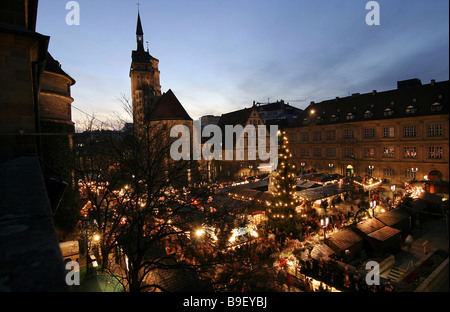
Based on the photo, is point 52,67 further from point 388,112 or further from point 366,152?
point 388,112

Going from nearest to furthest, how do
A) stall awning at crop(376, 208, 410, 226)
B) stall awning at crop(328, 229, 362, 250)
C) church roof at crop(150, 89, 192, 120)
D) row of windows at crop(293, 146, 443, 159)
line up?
stall awning at crop(328, 229, 362, 250) < stall awning at crop(376, 208, 410, 226) < row of windows at crop(293, 146, 443, 159) < church roof at crop(150, 89, 192, 120)

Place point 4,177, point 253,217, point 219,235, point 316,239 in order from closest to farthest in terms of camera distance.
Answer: point 4,177
point 219,235
point 316,239
point 253,217

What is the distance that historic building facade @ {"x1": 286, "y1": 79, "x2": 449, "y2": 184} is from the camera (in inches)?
1218

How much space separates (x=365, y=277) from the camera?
1059 cm

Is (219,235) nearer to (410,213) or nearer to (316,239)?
(316,239)

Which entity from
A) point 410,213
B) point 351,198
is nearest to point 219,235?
point 410,213

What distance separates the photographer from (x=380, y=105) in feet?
132

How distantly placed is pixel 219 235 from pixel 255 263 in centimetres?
213

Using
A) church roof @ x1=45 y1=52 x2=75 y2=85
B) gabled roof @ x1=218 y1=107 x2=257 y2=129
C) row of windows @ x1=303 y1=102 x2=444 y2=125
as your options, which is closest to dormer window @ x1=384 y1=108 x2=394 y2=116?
row of windows @ x1=303 y1=102 x2=444 y2=125

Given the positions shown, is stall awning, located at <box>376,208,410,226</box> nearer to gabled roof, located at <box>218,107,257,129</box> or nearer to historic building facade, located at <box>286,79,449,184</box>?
historic building facade, located at <box>286,79,449,184</box>

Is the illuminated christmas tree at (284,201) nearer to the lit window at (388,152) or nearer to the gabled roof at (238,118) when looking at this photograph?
the lit window at (388,152)

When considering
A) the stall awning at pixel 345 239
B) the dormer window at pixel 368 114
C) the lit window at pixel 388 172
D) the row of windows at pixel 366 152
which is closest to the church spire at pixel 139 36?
the row of windows at pixel 366 152

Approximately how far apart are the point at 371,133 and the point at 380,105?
5130 mm

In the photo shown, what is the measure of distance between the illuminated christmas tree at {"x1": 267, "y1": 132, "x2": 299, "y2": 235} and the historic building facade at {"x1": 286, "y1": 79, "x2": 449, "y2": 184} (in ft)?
57.7
